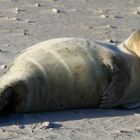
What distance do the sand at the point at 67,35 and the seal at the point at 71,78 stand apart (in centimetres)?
8

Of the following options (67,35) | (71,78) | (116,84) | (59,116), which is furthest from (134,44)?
(67,35)

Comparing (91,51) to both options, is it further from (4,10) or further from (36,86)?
(4,10)

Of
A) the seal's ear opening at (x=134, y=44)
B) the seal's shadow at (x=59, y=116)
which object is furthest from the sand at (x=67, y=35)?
the seal's ear opening at (x=134, y=44)

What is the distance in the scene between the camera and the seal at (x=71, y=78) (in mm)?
4852

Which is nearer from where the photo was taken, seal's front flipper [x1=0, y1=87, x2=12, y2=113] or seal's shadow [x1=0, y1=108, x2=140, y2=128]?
seal's front flipper [x1=0, y1=87, x2=12, y2=113]

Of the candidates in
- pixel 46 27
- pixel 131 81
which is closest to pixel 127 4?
pixel 46 27

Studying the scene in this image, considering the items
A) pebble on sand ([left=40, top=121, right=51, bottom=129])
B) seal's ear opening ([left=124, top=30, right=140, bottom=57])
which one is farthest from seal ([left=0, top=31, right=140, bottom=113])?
pebble on sand ([left=40, top=121, right=51, bottom=129])

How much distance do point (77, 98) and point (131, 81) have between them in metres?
0.45

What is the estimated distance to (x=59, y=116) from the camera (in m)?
4.99

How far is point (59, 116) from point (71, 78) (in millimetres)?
269

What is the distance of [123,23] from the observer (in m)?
9.55

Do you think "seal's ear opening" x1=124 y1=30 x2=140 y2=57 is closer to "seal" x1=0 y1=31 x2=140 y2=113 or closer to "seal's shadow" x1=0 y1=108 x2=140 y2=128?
"seal" x1=0 y1=31 x2=140 y2=113

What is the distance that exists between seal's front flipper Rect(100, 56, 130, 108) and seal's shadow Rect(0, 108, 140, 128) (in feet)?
0.19

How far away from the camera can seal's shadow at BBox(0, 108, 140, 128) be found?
15.7 feet
